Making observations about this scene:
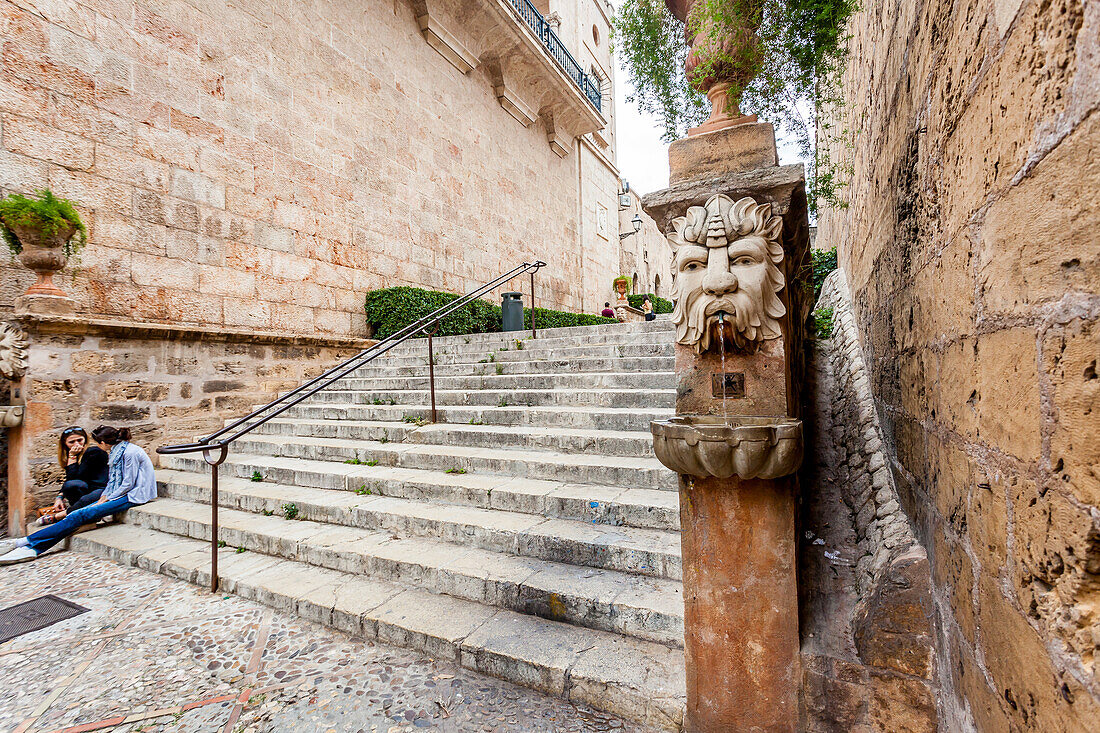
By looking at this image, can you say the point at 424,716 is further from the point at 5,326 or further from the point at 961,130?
the point at 5,326

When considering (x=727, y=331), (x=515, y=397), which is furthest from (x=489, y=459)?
(x=727, y=331)

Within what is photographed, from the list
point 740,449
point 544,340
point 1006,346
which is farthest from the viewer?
point 544,340

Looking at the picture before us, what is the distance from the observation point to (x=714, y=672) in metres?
1.71

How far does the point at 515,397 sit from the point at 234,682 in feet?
10.7

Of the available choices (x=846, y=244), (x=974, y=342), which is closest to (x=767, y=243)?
(x=974, y=342)

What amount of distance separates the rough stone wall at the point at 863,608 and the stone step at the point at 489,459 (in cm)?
98

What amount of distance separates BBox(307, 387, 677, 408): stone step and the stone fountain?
94.2 inches

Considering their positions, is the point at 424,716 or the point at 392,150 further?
the point at 392,150

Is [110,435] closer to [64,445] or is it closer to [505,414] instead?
[64,445]

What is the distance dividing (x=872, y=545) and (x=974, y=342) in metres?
1.07

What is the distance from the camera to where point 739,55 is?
2.01 m

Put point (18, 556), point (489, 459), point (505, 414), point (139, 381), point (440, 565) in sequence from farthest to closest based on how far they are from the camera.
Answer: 1. point (139, 381)
2. point (505, 414)
3. point (489, 459)
4. point (18, 556)
5. point (440, 565)

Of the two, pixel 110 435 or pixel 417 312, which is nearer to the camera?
pixel 110 435

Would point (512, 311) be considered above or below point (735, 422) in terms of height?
above
